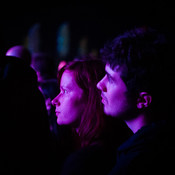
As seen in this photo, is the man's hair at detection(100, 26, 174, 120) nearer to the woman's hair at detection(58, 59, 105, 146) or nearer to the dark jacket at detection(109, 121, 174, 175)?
the dark jacket at detection(109, 121, 174, 175)

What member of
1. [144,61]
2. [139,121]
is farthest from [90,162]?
[144,61]

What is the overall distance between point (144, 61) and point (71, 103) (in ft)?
2.45

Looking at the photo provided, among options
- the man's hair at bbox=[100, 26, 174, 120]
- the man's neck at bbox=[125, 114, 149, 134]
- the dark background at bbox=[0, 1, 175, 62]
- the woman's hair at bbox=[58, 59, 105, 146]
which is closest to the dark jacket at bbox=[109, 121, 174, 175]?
the man's neck at bbox=[125, 114, 149, 134]

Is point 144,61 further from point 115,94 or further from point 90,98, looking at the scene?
point 90,98

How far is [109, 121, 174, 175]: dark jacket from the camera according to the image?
1.04 metres

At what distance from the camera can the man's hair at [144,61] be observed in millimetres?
1225

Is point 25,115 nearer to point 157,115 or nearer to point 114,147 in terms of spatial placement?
point 114,147

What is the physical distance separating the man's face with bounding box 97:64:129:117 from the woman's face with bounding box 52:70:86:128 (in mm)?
383

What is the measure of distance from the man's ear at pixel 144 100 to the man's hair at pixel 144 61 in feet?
0.07

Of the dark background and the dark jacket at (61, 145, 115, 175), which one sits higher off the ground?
the dark background

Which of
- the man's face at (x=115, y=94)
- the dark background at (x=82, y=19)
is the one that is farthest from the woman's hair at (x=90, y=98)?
the dark background at (x=82, y=19)

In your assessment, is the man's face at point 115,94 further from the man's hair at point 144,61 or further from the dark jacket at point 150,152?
the dark jacket at point 150,152

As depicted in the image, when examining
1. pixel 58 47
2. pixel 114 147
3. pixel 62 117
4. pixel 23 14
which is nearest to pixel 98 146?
pixel 114 147

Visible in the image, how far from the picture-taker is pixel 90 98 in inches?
67.6
